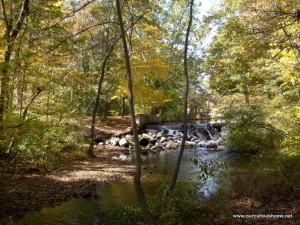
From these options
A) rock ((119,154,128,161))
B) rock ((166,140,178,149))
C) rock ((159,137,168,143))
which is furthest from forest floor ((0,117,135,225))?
rock ((159,137,168,143))

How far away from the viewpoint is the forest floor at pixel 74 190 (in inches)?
188

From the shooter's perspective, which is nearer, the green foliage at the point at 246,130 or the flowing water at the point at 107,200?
the flowing water at the point at 107,200

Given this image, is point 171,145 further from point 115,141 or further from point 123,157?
point 123,157

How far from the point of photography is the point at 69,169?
1002 cm

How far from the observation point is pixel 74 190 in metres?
7.64

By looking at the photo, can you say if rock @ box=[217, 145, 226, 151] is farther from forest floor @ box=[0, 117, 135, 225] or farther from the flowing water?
forest floor @ box=[0, 117, 135, 225]

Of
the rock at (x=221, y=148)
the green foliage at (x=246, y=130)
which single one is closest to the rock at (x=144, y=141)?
the rock at (x=221, y=148)

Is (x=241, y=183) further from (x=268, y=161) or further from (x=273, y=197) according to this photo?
(x=273, y=197)

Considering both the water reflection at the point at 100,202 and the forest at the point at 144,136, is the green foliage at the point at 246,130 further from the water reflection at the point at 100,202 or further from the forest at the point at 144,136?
the water reflection at the point at 100,202

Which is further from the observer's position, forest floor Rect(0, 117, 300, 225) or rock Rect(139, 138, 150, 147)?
rock Rect(139, 138, 150, 147)

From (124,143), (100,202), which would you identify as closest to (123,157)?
(124,143)

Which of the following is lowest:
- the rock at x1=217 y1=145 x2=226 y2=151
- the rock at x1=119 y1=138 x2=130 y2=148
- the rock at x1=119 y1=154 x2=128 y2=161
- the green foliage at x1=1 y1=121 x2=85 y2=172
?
the rock at x1=119 y1=154 x2=128 y2=161

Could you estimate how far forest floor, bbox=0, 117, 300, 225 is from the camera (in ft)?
15.7

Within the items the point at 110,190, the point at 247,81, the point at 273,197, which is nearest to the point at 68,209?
the point at 110,190
